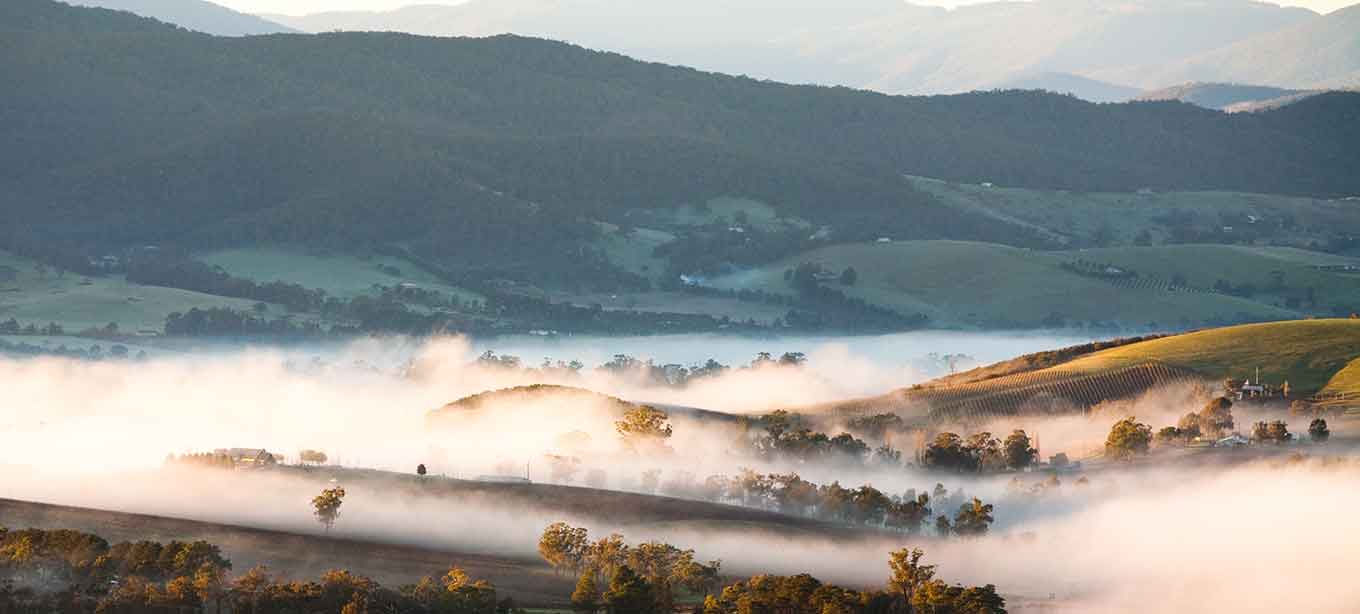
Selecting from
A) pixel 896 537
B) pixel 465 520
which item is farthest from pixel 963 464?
pixel 465 520

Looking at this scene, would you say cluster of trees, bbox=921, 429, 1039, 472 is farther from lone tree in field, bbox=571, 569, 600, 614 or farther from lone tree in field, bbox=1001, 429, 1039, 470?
lone tree in field, bbox=571, 569, 600, 614

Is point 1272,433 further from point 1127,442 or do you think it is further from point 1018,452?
point 1018,452

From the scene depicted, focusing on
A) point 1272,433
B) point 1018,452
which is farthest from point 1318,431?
point 1018,452

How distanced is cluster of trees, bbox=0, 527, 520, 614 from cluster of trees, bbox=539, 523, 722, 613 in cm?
474

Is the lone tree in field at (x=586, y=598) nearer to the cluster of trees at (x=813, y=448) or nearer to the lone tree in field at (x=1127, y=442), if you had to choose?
the cluster of trees at (x=813, y=448)

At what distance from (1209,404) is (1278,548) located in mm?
44558

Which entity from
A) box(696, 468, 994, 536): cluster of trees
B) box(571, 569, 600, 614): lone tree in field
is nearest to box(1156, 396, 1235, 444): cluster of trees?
box(696, 468, 994, 536): cluster of trees

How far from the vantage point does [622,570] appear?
111 meters

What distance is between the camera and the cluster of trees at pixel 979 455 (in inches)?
6344

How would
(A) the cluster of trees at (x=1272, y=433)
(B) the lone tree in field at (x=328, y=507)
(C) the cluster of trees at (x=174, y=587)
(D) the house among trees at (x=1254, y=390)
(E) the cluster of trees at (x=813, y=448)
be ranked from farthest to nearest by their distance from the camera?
(D) the house among trees at (x=1254, y=390), (E) the cluster of trees at (x=813, y=448), (A) the cluster of trees at (x=1272, y=433), (B) the lone tree in field at (x=328, y=507), (C) the cluster of trees at (x=174, y=587)

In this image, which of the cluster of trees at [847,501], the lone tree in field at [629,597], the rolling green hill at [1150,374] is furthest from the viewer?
the rolling green hill at [1150,374]

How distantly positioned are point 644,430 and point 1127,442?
32354mm

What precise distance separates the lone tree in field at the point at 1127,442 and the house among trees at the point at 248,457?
51.3 m

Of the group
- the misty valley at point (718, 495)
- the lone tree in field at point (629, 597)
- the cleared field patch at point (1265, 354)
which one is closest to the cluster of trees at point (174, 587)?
the misty valley at point (718, 495)
